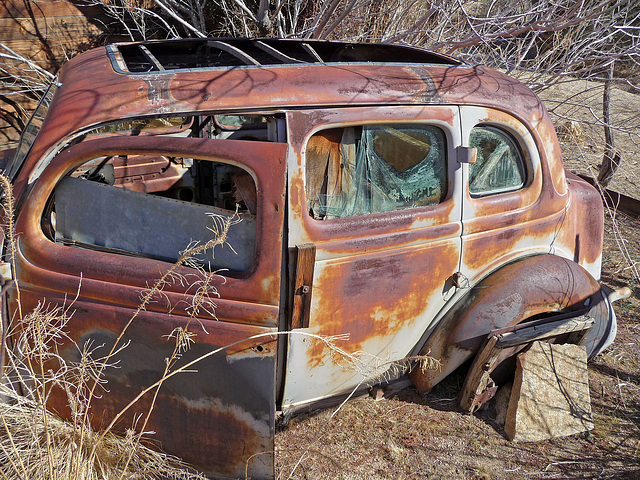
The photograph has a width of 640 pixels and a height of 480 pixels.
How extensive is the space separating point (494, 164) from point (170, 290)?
1767mm

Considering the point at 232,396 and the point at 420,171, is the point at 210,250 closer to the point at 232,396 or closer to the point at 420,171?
the point at 232,396

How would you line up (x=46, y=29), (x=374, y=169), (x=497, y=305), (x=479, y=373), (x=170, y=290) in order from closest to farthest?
(x=170, y=290), (x=374, y=169), (x=497, y=305), (x=479, y=373), (x=46, y=29)

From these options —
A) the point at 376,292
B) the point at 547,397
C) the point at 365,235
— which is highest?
the point at 365,235

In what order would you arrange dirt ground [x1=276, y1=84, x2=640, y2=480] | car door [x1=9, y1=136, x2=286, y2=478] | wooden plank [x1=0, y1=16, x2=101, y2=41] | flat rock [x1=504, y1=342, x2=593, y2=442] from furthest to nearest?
1. wooden plank [x1=0, y1=16, x2=101, y2=41]
2. flat rock [x1=504, y1=342, x2=593, y2=442]
3. dirt ground [x1=276, y1=84, x2=640, y2=480]
4. car door [x1=9, y1=136, x2=286, y2=478]

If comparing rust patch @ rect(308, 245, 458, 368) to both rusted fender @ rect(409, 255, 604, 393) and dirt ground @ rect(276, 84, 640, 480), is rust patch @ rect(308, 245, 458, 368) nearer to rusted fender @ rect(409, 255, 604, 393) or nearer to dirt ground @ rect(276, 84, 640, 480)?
rusted fender @ rect(409, 255, 604, 393)

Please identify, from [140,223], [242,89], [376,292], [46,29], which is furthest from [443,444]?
[46,29]

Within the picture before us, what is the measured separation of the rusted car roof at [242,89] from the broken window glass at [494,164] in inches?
5.8

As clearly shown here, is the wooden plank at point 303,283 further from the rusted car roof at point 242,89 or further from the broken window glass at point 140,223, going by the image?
the rusted car roof at point 242,89

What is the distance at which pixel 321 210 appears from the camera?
246cm

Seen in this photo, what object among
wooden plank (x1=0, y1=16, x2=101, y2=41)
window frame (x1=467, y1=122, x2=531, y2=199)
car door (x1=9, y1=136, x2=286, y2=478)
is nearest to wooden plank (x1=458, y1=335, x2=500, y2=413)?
window frame (x1=467, y1=122, x2=531, y2=199)

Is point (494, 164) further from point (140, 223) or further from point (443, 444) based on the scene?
point (140, 223)

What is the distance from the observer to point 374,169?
8.48 ft

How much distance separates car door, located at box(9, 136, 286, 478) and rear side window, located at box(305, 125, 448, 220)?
0.34 meters

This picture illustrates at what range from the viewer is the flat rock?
2922 millimetres
